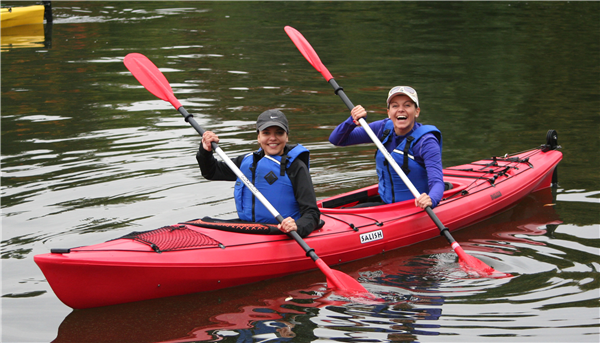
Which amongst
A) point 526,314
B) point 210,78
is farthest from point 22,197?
point 210,78

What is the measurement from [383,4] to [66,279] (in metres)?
20.9

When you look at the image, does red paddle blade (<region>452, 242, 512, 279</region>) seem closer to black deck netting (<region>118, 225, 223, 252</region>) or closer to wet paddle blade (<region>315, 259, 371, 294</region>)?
wet paddle blade (<region>315, 259, 371, 294</region>)

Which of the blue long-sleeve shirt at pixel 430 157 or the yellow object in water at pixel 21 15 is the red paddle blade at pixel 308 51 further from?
the yellow object in water at pixel 21 15

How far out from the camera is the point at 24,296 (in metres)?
4.76

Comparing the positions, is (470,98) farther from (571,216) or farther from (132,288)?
(132,288)

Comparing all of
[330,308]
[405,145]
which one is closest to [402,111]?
[405,145]

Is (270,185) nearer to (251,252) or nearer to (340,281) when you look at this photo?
(251,252)

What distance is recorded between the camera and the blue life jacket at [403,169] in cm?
571

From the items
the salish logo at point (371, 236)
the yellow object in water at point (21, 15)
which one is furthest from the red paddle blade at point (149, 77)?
the yellow object in water at point (21, 15)

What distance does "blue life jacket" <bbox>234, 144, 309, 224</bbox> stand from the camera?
496 cm

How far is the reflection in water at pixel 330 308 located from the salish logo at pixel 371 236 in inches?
7.4

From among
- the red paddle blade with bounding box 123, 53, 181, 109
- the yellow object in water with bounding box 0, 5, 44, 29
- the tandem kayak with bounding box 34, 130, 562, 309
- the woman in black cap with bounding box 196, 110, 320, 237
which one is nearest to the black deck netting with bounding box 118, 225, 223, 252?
the tandem kayak with bounding box 34, 130, 562, 309

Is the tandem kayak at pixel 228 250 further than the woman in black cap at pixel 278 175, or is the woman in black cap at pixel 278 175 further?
the woman in black cap at pixel 278 175

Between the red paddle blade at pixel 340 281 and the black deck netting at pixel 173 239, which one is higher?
the black deck netting at pixel 173 239
